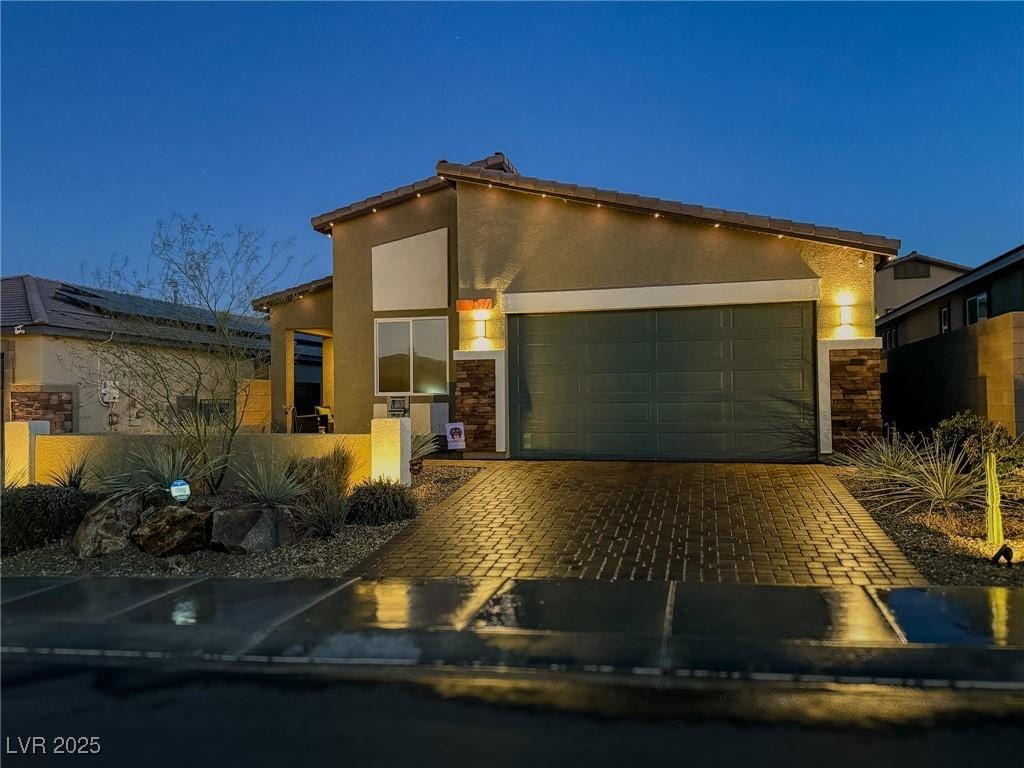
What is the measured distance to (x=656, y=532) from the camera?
8703mm

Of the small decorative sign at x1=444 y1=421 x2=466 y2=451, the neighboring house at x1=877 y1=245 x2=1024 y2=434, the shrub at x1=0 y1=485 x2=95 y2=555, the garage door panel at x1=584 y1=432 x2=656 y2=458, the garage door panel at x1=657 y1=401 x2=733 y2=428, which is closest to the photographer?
the shrub at x1=0 y1=485 x2=95 y2=555

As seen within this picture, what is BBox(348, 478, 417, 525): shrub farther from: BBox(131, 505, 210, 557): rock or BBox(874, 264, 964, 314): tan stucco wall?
BBox(874, 264, 964, 314): tan stucco wall

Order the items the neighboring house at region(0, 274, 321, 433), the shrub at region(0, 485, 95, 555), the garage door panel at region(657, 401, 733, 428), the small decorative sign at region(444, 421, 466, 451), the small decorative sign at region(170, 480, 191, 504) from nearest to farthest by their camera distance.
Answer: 1. the small decorative sign at region(170, 480, 191, 504)
2. the shrub at region(0, 485, 95, 555)
3. the garage door panel at region(657, 401, 733, 428)
4. the small decorative sign at region(444, 421, 466, 451)
5. the neighboring house at region(0, 274, 321, 433)

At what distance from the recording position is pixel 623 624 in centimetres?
587

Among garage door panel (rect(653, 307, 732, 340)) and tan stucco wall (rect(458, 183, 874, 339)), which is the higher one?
tan stucco wall (rect(458, 183, 874, 339))

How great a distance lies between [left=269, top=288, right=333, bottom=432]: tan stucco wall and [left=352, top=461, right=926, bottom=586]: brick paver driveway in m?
7.76

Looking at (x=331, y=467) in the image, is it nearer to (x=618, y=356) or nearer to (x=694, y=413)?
(x=618, y=356)

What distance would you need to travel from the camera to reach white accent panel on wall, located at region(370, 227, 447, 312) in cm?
1574

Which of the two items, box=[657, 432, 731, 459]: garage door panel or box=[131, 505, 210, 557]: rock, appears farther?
box=[657, 432, 731, 459]: garage door panel

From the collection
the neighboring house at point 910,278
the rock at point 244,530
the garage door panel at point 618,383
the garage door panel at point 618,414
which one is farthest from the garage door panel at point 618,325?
the neighboring house at point 910,278

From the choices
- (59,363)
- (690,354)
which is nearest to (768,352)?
(690,354)

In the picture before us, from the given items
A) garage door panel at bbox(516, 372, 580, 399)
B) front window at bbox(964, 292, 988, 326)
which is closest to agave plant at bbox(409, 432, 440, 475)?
garage door panel at bbox(516, 372, 580, 399)

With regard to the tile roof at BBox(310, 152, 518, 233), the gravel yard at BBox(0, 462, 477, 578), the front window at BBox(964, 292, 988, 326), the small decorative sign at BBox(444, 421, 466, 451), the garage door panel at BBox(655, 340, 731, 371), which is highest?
the tile roof at BBox(310, 152, 518, 233)

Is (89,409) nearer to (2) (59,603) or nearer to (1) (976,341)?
(2) (59,603)
